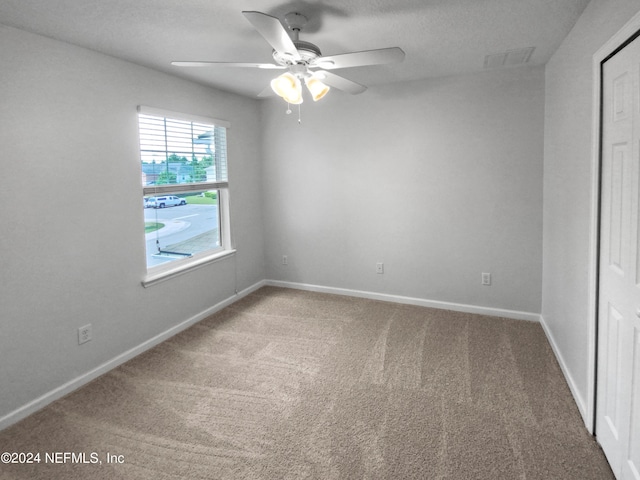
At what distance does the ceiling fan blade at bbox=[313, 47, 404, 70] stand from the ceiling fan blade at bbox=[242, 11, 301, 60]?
19 cm

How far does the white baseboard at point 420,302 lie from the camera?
151 inches

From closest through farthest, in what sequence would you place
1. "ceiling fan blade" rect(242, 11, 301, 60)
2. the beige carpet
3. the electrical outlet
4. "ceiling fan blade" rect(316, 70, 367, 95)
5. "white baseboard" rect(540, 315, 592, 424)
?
1. "ceiling fan blade" rect(242, 11, 301, 60)
2. the beige carpet
3. "white baseboard" rect(540, 315, 592, 424)
4. "ceiling fan blade" rect(316, 70, 367, 95)
5. the electrical outlet

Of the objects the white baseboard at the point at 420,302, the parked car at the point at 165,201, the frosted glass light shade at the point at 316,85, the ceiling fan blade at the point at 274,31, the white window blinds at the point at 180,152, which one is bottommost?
the white baseboard at the point at 420,302

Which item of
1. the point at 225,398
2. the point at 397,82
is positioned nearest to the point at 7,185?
the point at 225,398

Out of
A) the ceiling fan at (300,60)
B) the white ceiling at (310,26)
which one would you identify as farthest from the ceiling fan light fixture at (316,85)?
the white ceiling at (310,26)

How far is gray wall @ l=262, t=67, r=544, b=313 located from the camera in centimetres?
367

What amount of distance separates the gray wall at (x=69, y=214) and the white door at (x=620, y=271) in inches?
124

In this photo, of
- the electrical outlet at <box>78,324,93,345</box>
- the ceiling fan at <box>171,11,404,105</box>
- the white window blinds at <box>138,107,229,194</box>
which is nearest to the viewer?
the ceiling fan at <box>171,11,404,105</box>

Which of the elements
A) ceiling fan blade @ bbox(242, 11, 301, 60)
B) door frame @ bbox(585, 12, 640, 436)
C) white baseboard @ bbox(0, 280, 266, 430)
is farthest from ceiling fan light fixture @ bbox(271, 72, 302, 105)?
white baseboard @ bbox(0, 280, 266, 430)

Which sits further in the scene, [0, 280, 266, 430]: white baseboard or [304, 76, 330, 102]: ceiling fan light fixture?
[304, 76, 330, 102]: ceiling fan light fixture

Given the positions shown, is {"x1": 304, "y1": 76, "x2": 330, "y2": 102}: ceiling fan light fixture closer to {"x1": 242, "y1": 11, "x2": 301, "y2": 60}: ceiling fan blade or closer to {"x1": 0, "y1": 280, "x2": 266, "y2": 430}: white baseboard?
{"x1": 242, "y1": 11, "x2": 301, "y2": 60}: ceiling fan blade

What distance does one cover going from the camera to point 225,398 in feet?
8.45

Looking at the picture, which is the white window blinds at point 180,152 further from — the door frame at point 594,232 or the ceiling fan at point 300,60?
the door frame at point 594,232

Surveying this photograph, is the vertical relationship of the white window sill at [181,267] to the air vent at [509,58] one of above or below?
below
